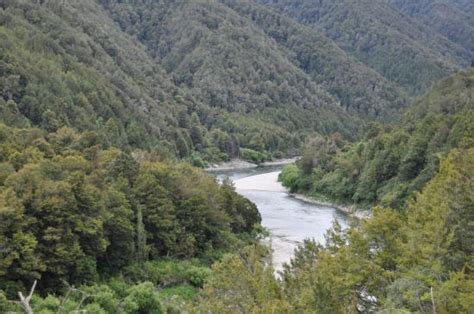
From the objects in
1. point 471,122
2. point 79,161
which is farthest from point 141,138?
point 79,161

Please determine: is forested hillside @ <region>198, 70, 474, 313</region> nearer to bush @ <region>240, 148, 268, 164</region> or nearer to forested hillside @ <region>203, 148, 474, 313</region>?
forested hillside @ <region>203, 148, 474, 313</region>

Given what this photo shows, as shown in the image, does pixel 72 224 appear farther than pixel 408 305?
Yes

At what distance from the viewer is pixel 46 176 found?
50594 mm

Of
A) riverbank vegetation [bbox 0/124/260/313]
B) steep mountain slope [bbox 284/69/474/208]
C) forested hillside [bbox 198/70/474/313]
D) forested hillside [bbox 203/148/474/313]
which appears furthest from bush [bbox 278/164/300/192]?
forested hillside [bbox 203/148/474/313]

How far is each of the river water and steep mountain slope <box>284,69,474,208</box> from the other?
20.8 feet

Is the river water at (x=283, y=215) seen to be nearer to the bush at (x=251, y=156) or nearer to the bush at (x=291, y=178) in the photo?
the bush at (x=291, y=178)

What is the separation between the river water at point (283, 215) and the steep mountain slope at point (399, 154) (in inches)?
250

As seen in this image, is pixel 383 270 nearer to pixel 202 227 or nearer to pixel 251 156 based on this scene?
pixel 202 227

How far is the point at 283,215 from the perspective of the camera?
97.9 metres

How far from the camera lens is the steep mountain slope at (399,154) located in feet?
317

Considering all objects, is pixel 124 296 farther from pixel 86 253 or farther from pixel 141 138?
pixel 141 138

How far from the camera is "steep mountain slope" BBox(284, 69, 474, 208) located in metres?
96.6

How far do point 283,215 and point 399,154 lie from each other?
23.9 meters

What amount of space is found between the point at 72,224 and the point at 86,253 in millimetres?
2616
